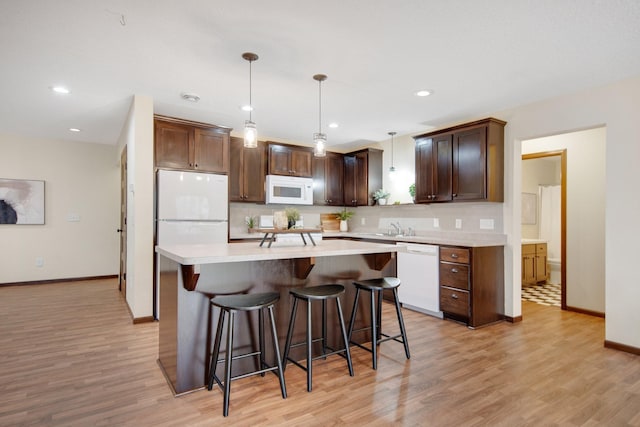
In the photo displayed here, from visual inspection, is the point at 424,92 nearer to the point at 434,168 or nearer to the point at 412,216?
the point at 434,168

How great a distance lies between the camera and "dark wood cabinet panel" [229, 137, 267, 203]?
16.6 ft

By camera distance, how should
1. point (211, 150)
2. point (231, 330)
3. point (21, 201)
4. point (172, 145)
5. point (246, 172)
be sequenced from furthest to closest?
point (21, 201), point (246, 172), point (211, 150), point (172, 145), point (231, 330)

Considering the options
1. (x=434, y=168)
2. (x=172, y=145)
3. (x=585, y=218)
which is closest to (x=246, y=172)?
(x=172, y=145)

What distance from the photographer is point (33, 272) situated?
5777 millimetres

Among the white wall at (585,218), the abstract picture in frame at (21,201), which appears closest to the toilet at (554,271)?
the white wall at (585,218)

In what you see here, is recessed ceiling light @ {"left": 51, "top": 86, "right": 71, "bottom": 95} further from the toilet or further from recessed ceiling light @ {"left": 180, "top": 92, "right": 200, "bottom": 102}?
the toilet

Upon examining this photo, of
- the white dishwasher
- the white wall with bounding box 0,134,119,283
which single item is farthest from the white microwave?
the white wall with bounding box 0,134,119,283

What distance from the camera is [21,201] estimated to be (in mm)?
→ 5660

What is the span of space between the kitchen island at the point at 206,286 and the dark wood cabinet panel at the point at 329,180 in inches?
124

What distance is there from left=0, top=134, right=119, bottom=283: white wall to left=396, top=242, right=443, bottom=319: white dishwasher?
5185 mm

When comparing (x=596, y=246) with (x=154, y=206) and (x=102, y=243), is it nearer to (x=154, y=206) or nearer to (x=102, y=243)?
(x=154, y=206)

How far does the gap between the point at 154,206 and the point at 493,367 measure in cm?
365

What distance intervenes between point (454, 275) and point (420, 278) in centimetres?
48

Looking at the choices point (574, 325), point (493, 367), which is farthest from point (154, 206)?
point (574, 325)
